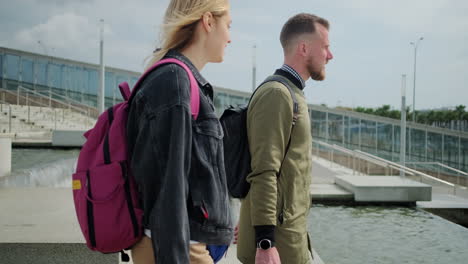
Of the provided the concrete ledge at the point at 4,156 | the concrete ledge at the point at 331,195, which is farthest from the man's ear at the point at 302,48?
the concrete ledge at the point at 331,195

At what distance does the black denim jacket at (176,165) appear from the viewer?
4.52ft

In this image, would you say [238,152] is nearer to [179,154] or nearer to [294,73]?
[294,73]

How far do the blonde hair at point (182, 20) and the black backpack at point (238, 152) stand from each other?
0.72 m

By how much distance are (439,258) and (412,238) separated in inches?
38.3

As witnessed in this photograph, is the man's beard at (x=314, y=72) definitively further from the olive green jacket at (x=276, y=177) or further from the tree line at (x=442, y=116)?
the tree line at (x=442, y=116)

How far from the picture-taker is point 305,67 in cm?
252

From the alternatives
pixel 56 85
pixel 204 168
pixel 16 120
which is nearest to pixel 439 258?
pixel 204 168

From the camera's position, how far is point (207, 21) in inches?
67.4

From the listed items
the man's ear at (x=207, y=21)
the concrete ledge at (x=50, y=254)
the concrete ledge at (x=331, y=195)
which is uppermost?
the man's ear at (x=207, y=21)

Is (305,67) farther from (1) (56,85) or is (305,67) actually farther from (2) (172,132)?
(1) (56,85)

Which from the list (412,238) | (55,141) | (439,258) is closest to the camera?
(439,258)

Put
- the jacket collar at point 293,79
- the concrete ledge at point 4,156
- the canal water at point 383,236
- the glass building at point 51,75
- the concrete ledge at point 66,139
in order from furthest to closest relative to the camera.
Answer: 1. the glass building at point 51,75
2. the concrete ledge at point 66,139
3. the concrete ledge at point 4,156
4. the canal water at point 383,236
5. the jacket collar at point 293,79

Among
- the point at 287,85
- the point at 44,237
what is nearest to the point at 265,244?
the point at 287,85

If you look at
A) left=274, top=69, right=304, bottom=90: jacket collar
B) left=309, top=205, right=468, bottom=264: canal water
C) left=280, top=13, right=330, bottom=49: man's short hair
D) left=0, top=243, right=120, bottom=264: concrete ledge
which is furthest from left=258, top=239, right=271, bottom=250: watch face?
left=309, top=205, right=468, bottom=264: canal water
